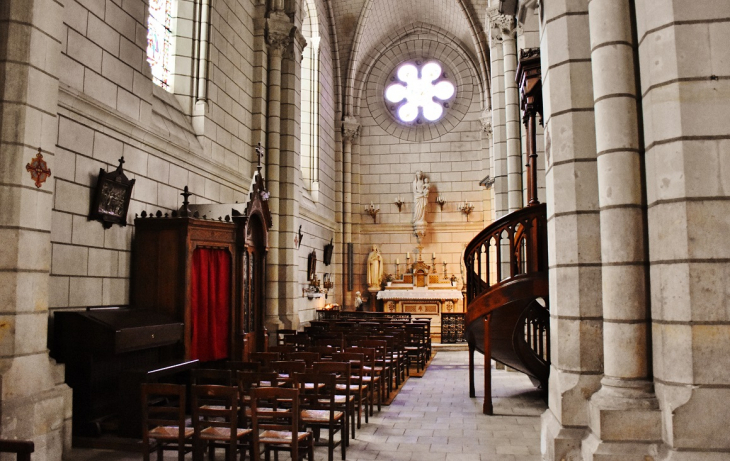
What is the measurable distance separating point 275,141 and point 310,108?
15.2 feet

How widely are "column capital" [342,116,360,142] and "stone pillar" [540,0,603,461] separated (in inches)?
651

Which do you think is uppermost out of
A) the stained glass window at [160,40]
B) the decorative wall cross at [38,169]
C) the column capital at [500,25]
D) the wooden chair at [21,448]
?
the column capital at [500,25]

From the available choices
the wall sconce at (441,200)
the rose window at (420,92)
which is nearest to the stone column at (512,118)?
the wall sconce at (441,200)

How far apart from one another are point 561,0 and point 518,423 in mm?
4575

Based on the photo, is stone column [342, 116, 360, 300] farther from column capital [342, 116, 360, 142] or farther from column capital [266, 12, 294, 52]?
column capital [266, 12, 294, 52]

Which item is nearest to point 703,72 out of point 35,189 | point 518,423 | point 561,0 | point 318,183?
point 561,0

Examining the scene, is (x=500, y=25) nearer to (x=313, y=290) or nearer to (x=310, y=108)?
(x=310, y=108)

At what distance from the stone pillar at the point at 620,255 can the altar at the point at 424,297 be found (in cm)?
1392

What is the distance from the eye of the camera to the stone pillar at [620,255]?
4.06m

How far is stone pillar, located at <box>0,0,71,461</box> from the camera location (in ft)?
16.6

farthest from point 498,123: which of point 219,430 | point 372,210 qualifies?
point 219,430

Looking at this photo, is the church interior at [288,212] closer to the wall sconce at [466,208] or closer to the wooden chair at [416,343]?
the wooden chair at [416,343]

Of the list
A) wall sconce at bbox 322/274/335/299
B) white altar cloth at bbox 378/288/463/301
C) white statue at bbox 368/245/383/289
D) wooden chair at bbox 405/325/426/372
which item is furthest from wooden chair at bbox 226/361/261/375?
white statue at bbox 368/245/383/289

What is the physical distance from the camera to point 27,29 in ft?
17.6
